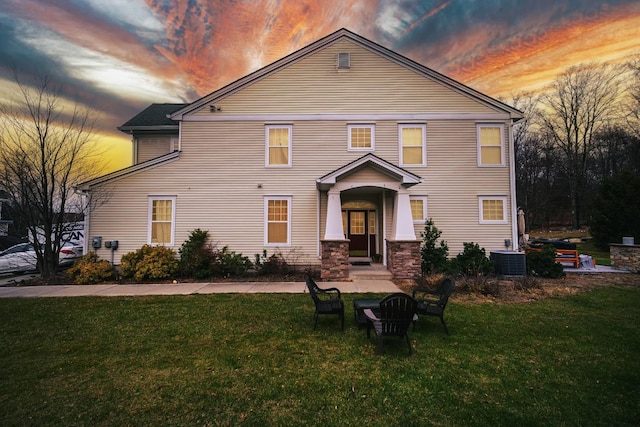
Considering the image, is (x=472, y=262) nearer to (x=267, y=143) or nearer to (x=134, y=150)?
(x=267, y=143)

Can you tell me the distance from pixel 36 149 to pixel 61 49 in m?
4.29

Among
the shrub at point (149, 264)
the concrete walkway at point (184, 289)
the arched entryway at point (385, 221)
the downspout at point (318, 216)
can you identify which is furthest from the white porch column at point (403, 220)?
the shrub at point (149, 264)

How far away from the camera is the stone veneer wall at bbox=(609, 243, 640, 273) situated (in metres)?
11.9

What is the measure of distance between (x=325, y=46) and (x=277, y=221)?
8.05m

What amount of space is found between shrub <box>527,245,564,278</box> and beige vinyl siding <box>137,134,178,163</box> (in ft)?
55.8

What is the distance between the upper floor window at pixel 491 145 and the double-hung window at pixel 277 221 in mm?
8750

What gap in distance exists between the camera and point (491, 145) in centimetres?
1291

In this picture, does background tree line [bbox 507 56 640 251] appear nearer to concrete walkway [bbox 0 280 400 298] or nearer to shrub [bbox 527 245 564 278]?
shrub [bbox 527 245 564 278]

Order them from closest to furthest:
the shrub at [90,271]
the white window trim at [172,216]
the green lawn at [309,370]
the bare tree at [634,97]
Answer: the green lawn at [309,370] → the shrub at [90,271] → the white window trim at [172,216] → the bare tree at [634,97]

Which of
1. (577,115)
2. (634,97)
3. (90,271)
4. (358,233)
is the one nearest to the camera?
(90,271)

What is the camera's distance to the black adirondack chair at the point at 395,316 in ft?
15.5

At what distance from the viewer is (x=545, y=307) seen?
738 centimetres

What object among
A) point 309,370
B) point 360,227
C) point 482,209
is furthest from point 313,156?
point 309,370

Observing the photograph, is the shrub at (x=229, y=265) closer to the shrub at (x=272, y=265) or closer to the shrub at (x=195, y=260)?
the shrub at (x=195, y=260)
